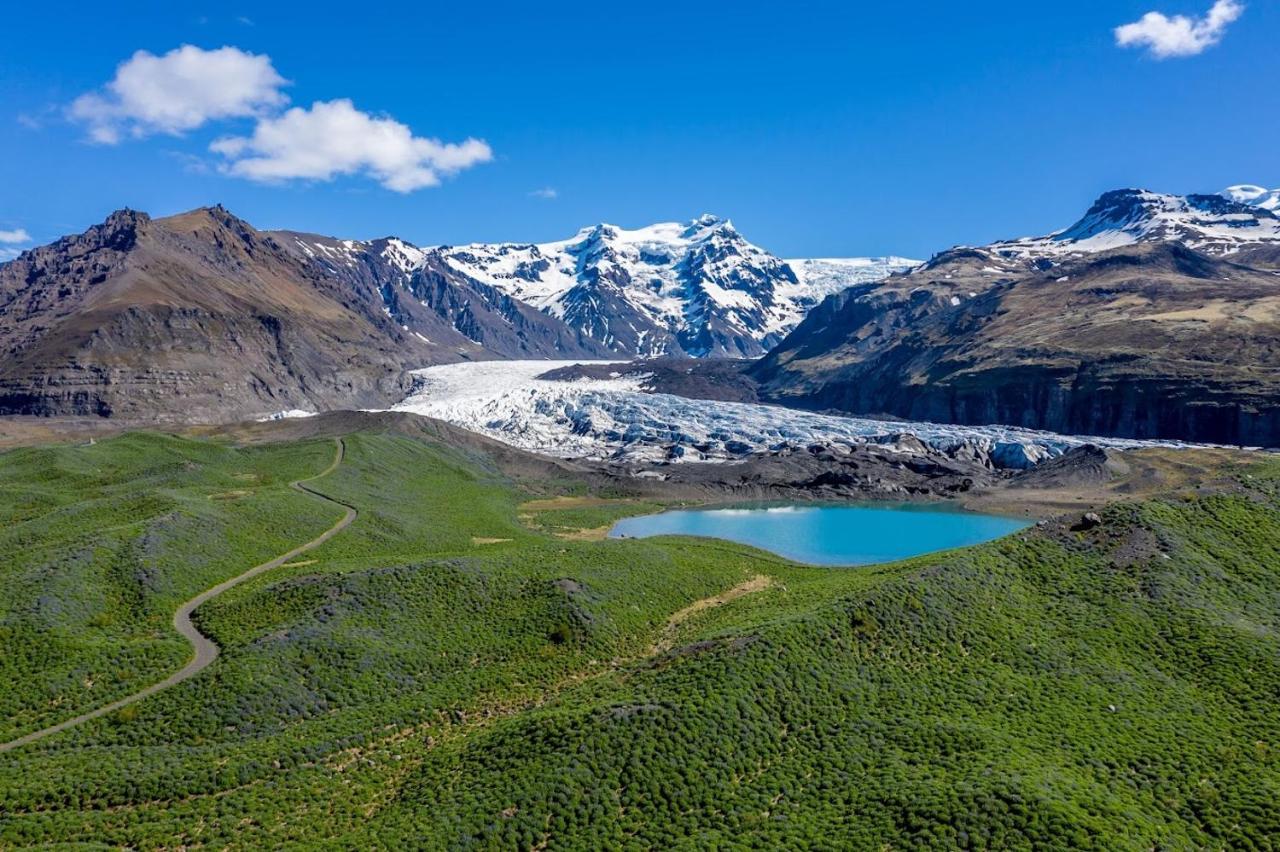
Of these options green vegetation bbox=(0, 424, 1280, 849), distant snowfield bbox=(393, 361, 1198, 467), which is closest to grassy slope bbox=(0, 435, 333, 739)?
green vegetation bbox=(0, 424, 1280, 849)

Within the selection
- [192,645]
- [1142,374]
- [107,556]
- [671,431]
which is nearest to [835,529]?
[671,431]

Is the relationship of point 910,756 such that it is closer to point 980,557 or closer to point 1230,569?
point 980,557

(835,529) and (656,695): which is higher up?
(656,695)

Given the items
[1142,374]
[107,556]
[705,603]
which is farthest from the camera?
[1142,374]

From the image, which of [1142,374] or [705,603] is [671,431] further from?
[705,603]

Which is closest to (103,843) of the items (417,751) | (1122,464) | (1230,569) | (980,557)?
(417,751)

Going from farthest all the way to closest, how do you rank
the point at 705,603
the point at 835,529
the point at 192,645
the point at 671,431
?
the point at 671,431 < the point at 835,529 < the point at 705,603 < the point at 192,645

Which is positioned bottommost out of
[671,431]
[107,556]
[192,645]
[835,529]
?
[835,529]
